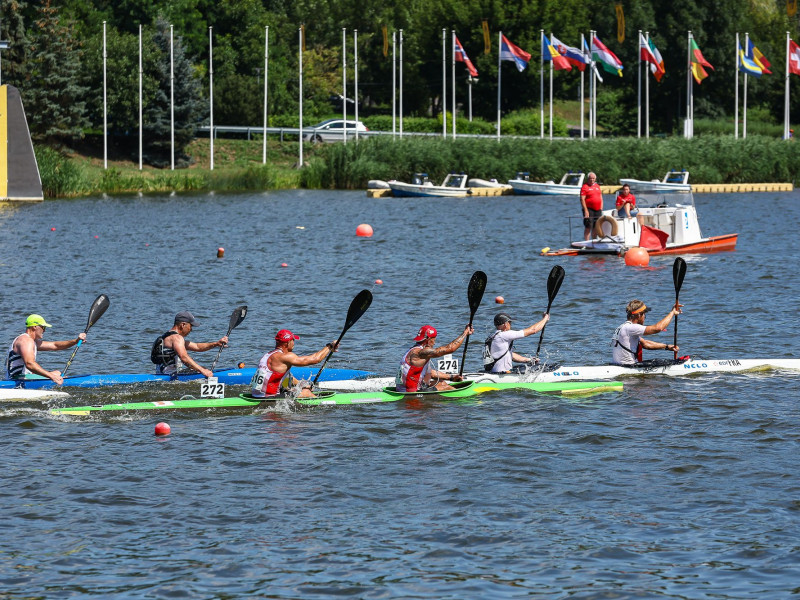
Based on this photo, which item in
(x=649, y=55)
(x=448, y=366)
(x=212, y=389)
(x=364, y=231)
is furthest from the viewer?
(x=649, y=55)

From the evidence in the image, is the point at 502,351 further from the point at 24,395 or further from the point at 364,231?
the point at 364,231

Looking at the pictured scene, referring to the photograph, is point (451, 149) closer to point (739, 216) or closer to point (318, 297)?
point (739, 216)

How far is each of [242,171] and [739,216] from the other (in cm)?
3198

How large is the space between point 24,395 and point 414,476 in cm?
679

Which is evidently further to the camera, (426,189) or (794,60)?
(794,60)

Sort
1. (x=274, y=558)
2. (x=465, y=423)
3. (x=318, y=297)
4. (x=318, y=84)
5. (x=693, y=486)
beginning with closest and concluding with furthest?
(x=274, y=558)
(x=693, y=486)
(x=465, y=423)
(x=318, y=297)
(x=318, y=84)

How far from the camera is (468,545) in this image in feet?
41.5

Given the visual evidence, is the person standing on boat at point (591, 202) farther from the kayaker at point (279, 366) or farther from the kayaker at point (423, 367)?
the kayaker at point (279, 366)

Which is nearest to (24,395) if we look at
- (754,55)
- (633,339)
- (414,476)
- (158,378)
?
(158,378)

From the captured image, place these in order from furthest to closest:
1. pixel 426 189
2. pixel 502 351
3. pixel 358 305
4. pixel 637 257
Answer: pixel 426 189, pixel 637 257, pixel 358 305, pixel 502 351

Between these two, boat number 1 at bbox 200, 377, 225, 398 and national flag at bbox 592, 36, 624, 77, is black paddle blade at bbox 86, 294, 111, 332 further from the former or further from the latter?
national flag at bbox 592, 36, 624, 77

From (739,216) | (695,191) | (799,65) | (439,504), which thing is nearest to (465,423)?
(439,504)

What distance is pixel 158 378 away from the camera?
1952 centimetres

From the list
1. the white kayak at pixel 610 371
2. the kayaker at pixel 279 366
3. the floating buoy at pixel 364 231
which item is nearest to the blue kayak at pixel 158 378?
the white kayak at pixel 610 371
